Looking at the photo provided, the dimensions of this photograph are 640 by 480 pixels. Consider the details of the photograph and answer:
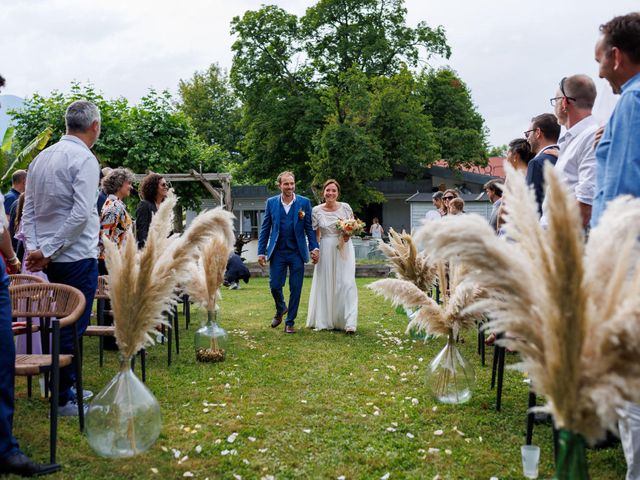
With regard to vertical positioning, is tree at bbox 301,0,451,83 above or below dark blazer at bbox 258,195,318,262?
above

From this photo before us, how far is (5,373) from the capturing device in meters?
3.37

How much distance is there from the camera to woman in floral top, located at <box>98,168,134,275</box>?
7117 mm

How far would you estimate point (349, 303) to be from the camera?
362 inches

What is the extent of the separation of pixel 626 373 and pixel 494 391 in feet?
14.0

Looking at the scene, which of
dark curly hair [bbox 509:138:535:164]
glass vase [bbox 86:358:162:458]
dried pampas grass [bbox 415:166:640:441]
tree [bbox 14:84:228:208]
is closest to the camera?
dried pampas grass [bbox 415:166:640:441]

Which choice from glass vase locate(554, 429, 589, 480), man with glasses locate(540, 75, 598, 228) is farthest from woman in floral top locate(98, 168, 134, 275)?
glass vase locate(554, 429, 589, 480)

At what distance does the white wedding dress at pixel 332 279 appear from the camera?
30.3ft

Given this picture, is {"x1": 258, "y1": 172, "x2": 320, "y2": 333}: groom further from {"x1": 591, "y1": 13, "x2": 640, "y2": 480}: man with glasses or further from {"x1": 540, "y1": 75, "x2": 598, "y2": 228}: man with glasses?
{"x1": 591, "y1": 13, "x2": 640, "y2": 480}: man with glasses

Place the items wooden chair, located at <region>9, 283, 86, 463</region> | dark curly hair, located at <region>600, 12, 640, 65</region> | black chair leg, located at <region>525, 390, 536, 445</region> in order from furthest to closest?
wooden chair, located at <region>9, 283, 86, 463</region>, black chair leg, located at <region>525, 390, 536, 445</region>, dark curly hair, located at <region>600, 12, 640, 65</region>

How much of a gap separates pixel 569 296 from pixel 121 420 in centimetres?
287

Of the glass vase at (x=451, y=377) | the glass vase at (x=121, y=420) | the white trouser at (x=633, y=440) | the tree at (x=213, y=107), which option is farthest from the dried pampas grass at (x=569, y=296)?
the tree at (x=213, y=107)

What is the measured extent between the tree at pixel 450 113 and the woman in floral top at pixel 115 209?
26966 mm

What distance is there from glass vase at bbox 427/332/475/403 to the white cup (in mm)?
1511

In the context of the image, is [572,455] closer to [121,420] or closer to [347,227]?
[121,420]
